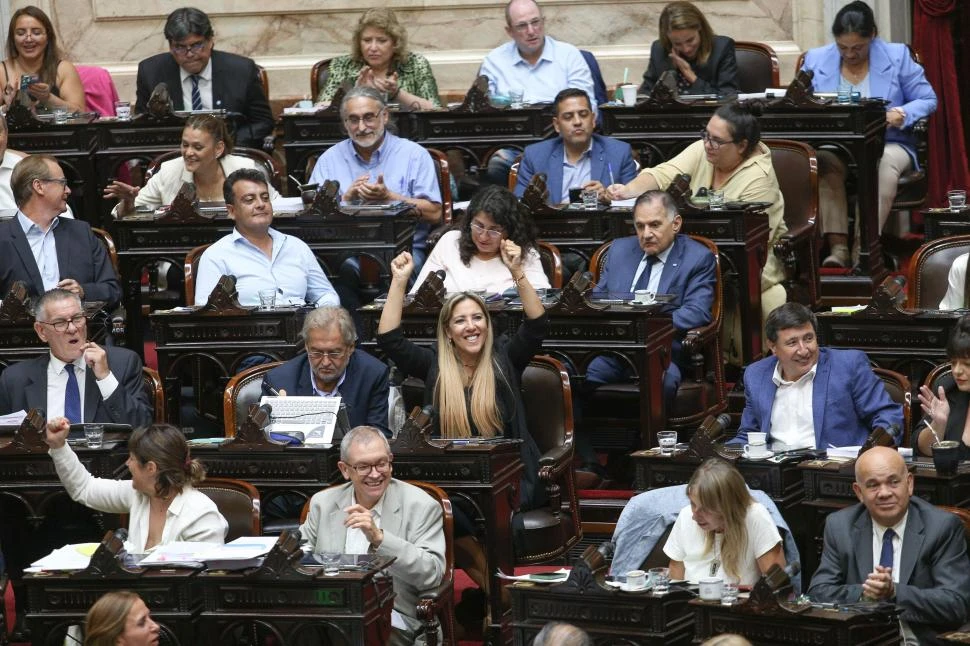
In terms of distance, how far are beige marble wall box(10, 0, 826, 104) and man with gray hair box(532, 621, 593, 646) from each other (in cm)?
585

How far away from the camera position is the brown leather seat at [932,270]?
7.40 meters

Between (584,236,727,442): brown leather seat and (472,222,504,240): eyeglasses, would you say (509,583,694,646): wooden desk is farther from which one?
(472,222,504,240): eyeglasses

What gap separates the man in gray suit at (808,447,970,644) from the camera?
5438 millimetres

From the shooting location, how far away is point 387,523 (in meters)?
5.99

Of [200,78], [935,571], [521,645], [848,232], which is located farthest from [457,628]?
[200,78]

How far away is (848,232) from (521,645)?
3.99 m

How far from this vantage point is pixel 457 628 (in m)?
6.38

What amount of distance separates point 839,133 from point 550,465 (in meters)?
2.81

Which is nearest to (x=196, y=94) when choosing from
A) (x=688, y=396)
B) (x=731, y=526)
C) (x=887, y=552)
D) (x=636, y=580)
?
(x=688, y=396)

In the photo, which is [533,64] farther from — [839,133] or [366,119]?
[839,133]

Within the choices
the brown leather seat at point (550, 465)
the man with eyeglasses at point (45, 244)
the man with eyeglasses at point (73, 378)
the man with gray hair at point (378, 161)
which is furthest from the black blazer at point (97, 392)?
the man with gray hair at point (378, 161)

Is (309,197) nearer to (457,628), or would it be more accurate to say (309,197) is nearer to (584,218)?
(584,218)

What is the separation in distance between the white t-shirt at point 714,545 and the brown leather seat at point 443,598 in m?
0.67

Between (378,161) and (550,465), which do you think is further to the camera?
(378,161)
